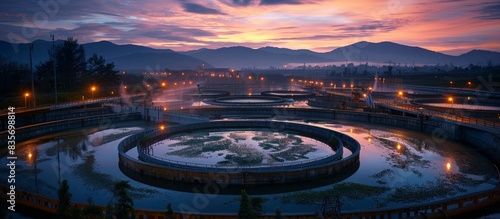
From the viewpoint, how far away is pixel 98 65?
2923 inches

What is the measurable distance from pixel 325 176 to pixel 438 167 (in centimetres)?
800

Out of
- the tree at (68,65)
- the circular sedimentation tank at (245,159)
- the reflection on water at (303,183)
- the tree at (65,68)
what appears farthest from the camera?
the tree at (68,65)

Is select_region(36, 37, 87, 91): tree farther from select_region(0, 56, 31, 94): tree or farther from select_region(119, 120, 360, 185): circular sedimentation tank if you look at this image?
select_region(119, 120, 360, 185): circular sedimentation tank

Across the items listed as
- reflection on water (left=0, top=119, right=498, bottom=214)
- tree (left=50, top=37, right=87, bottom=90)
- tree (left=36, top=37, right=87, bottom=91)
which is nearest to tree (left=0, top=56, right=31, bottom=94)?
tree (left=36, top=37, right=87, bottom=91)

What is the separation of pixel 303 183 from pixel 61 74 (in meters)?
59.6

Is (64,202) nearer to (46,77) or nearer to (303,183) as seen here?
(303,183)

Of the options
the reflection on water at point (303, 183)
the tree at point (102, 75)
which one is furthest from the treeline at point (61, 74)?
the reflection on water at point (303, 183)

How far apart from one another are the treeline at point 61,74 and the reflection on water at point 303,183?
95.0 ft

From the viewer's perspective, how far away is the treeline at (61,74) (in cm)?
5200

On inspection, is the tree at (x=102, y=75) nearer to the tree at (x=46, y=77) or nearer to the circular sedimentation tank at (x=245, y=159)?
the tree at (x=46, y=77)

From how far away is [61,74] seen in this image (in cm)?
6431

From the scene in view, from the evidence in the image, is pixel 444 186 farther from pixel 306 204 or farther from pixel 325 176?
pixel 306 204

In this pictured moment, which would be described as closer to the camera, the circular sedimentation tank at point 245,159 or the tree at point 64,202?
the tree at point 64,202

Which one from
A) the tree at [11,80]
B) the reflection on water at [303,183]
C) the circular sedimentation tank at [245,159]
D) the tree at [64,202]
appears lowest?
the reflection on water at [303,183]
